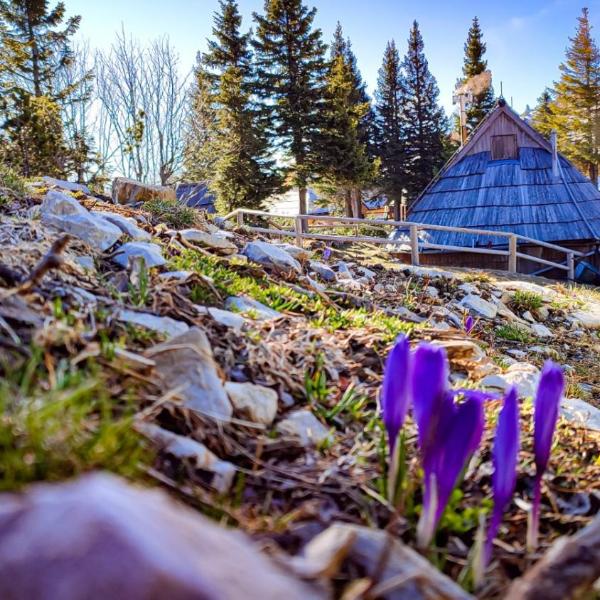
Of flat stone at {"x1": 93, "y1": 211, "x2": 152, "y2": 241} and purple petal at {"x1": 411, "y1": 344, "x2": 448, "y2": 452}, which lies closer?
purple petal at {"x1": 411, "y1": 344, "x2": 448, "y2": 452}

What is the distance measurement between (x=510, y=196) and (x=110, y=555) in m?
19.8

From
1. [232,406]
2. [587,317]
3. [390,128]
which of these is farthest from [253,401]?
[390,128]

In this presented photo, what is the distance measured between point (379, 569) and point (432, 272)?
752 centimetres

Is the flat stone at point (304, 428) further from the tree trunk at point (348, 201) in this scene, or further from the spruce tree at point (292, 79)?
the tree trunk at point (348, 201)

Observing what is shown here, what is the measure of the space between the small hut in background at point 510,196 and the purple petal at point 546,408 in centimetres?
1644

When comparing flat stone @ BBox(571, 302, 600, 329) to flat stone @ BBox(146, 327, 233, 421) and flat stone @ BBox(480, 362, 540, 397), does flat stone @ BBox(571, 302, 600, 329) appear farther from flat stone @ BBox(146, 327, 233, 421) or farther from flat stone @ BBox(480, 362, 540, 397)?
flat stone @ BBox(146, 327, 233, 421)

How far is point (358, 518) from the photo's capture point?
1301mm

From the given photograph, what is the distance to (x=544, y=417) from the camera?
1354mm

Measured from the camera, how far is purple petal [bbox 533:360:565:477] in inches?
52.7

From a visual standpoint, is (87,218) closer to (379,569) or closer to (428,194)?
(379,569)

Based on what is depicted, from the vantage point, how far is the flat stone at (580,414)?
95.7 inches

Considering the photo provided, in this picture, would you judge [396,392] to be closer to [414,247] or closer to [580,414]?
[580,414]

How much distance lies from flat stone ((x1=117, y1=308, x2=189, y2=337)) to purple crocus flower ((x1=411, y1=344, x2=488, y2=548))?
951 millimetres

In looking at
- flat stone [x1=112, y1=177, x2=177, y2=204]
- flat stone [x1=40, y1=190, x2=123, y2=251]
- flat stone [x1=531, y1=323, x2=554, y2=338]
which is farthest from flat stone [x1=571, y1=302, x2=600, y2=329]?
flat stone [x1=40, y1=190, x2=123, y2=251]
